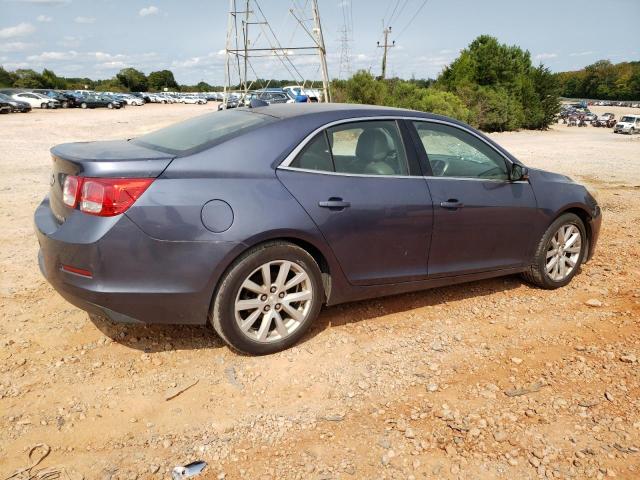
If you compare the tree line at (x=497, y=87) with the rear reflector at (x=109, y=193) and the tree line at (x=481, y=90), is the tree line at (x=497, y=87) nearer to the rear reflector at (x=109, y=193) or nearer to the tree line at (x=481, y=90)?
the tree line at (x=481, y=90)

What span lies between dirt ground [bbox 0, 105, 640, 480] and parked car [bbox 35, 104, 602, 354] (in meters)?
0.34

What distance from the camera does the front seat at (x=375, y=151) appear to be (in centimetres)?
381

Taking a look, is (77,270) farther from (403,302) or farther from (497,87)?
(497,87)

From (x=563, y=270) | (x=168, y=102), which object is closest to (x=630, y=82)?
(x=168, y=102)

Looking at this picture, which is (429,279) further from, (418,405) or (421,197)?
(418,405)

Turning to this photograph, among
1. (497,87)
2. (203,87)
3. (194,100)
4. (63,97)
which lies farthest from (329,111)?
(203,87)

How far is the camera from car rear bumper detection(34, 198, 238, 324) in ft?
9.63

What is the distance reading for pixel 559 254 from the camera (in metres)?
4.80

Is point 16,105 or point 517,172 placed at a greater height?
point 517,172

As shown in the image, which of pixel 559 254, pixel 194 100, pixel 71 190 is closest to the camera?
pixel 71 190

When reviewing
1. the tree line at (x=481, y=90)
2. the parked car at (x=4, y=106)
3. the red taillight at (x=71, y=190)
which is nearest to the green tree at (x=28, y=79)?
the parked car at (x=4, y=106)

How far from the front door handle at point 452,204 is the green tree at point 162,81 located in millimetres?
124458

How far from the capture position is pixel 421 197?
A: 383 centimetres

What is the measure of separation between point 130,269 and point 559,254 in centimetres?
380
